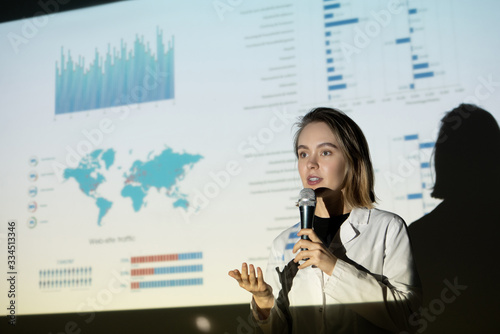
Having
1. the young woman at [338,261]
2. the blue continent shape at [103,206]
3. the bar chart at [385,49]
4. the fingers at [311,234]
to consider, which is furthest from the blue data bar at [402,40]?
the blue continent shape at [103,206]

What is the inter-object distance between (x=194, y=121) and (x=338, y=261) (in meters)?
1.68

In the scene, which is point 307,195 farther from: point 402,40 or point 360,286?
point 402,40

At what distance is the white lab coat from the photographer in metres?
1.58

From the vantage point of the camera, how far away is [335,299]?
166 centimetres

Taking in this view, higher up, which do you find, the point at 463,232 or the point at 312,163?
the point at 312,163

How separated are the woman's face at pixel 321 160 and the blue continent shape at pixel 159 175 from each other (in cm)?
116

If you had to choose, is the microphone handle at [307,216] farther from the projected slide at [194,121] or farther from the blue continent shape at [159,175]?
the blue continent shape at [159,175]

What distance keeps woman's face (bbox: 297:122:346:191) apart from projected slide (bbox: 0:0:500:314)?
0.79m

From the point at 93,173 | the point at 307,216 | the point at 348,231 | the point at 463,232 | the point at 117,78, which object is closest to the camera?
the point at 307,216

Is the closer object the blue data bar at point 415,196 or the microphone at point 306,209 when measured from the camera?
the microphone at point 306,209

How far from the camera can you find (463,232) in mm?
2428

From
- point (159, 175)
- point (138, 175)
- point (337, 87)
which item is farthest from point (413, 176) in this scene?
point (138, 175)

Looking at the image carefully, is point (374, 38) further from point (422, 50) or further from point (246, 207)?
point (246, 207)

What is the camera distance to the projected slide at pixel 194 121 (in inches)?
103
